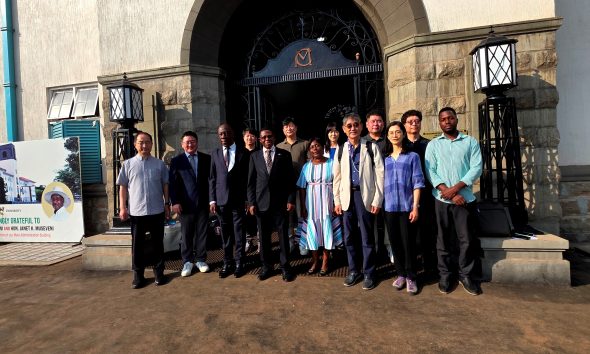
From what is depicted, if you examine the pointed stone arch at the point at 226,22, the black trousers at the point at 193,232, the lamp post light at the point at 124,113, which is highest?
the pointed stone arch at the point at 226,22

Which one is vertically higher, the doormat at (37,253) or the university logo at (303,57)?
the university logo at (303,57)

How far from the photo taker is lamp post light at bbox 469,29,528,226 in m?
3.99

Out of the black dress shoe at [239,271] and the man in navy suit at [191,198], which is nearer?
the black dress shoe at [239,271]

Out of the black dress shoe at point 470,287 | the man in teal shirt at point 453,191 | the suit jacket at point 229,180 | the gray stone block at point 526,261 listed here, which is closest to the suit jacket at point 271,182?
the suit jacket at point 229,180

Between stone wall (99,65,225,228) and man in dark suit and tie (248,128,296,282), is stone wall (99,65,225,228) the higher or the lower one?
the higher one

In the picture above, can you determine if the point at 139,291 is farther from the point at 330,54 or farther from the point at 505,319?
the point at 330,54

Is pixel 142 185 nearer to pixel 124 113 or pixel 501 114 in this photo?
pixel 124 113

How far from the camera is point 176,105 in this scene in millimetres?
5832

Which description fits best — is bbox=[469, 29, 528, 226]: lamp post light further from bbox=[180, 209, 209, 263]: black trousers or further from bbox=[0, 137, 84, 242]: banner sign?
bbox=[0, 137, 84, 242]: banner sign

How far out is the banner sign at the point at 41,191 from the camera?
253 inches

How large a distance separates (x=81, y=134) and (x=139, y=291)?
4.56 m

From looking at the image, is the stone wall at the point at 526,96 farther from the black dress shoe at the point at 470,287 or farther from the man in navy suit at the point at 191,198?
the man in navy suit at the point at 191,198

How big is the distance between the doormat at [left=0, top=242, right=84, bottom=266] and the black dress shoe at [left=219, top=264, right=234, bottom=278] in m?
3.10

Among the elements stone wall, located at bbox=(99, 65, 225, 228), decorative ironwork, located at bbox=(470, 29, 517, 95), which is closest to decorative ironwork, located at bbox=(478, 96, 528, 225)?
decorative ironwork, located at bbox=(470, 29, 517, 95)
